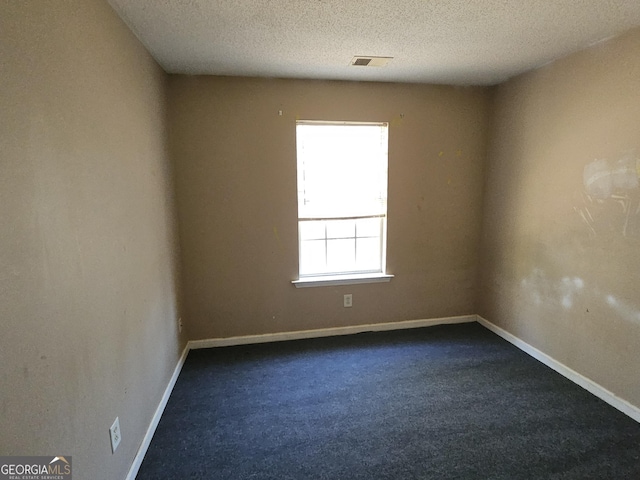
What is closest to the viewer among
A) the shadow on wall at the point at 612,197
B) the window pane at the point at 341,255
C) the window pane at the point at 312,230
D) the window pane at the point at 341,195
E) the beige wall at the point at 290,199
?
the shadow on wall at the point at 612,197

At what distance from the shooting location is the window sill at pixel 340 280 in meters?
3.16

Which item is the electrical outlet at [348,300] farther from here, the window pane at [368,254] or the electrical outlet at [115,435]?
the electrical outlet at [115,435]

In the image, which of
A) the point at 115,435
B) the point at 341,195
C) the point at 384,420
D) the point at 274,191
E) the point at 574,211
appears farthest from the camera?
the point at 341,195

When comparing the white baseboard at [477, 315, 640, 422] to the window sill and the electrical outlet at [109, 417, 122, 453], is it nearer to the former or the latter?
the window sill

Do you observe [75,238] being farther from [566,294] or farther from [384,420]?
[566,294]

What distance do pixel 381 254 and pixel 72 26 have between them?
2.69 metres

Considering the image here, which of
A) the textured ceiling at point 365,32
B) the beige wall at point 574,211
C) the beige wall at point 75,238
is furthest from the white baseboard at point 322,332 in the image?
the textured ceiling at point 365,32

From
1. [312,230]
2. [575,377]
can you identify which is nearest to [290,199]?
[312,230]

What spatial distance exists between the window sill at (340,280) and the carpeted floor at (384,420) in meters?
0.59

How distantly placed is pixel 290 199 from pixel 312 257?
59 cm

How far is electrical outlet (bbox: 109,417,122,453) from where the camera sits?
1.51m

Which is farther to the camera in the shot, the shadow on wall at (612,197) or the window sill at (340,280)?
the window sill at (340,280)

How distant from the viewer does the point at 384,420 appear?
2.12 meters

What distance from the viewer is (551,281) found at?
2.66 meters
